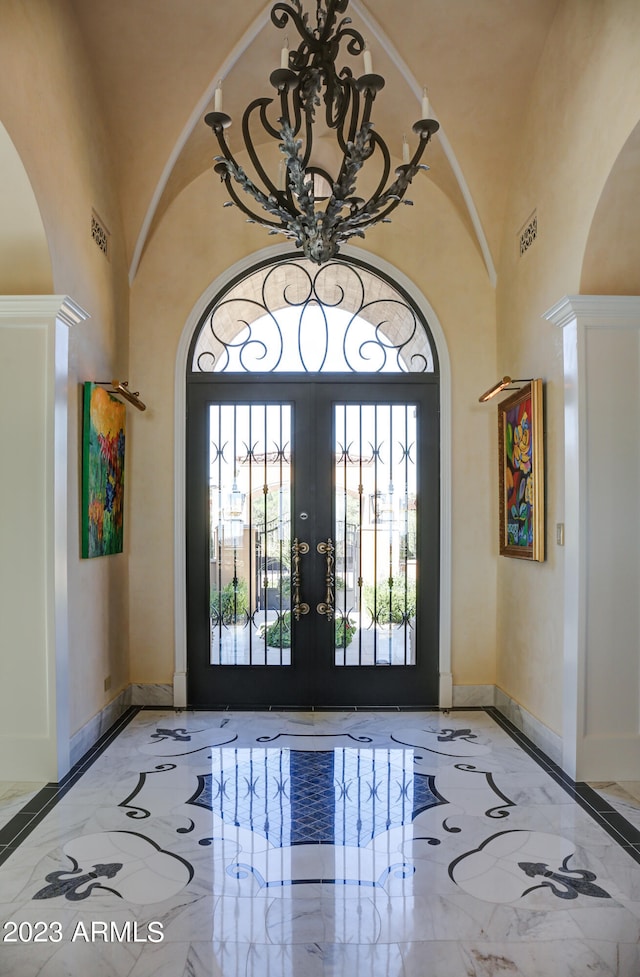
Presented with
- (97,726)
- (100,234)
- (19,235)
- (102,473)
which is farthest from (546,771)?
(100,234)

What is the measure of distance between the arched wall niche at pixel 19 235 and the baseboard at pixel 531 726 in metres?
3.64

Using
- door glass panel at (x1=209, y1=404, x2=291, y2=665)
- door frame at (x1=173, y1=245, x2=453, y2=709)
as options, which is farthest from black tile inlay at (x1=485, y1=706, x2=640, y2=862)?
door glass panel at (x1=209, y1=404, x2=291, y2=665)

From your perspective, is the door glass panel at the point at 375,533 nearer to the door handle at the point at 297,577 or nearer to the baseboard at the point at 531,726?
the door handle at the point at 297,577

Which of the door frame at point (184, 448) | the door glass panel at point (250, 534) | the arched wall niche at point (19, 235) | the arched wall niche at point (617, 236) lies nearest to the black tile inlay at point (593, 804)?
the door frame at point (184, 448)

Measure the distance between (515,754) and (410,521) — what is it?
1793mm

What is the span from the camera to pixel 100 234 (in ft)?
15.0

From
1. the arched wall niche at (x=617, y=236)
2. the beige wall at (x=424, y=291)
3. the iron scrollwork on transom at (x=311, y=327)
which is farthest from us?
the iron scrollwork on transom at (x=311, y=327)

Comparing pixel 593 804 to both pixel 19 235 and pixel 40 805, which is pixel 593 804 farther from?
pixel 19 235

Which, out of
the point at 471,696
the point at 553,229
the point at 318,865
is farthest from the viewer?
the point at 471,696

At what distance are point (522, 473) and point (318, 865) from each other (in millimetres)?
2683

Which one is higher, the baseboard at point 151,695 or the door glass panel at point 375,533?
the door glass panel at point 375,533

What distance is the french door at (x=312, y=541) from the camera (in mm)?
5246

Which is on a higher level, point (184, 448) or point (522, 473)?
point (184, 448)

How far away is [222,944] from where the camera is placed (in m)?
2.30
